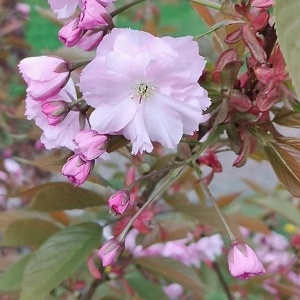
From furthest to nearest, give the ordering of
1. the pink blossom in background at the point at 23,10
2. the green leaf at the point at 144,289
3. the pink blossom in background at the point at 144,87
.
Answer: the pink blossom in background at the point at 23,10 → the green leaf at the point at 144,289 → the pink blossom in background at the point at 144,87

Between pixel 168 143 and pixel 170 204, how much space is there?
0.50 metres

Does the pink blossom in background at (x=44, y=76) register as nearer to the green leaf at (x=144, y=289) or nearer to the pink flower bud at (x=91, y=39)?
the pink flower bud at (x=91, y=39)

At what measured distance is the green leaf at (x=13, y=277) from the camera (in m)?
1.06

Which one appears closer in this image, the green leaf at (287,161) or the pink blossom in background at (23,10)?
the green leaf at (287,161)

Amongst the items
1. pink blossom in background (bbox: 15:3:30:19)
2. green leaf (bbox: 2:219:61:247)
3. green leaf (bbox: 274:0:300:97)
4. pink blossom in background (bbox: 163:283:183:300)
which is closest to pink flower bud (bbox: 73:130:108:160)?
green leaf (bbox: 274:0:300:97)

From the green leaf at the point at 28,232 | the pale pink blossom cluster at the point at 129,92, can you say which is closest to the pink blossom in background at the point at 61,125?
the pale pink blossom cluster at the point at 129,92

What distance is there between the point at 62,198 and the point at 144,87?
13.9 inches

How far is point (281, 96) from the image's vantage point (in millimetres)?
670

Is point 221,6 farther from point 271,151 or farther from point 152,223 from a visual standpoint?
point 152,223

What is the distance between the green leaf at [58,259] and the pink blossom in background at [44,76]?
30 centimetres

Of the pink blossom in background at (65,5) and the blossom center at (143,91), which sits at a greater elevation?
the pink blossom in background at (65,5)

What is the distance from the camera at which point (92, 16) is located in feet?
2.06

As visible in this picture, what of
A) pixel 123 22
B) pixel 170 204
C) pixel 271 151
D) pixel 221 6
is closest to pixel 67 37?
A: pixel 221 6

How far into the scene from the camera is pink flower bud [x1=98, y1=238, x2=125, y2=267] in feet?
2.27
